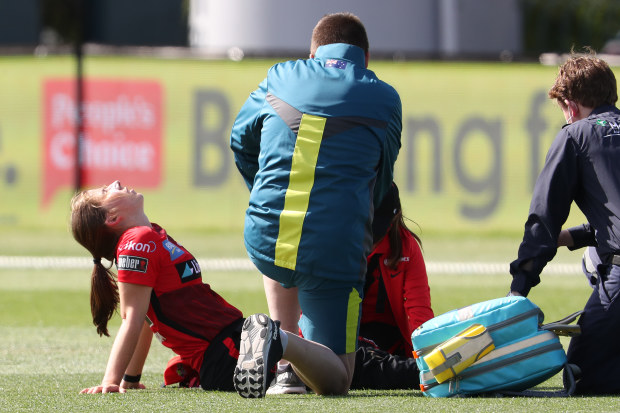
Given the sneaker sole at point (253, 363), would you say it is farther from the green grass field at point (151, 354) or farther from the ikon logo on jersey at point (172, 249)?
the ikon logo on jersey at point (172, 249)

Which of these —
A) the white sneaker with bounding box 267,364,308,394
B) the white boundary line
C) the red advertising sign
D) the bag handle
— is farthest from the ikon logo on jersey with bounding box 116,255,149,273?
the red advertising sign

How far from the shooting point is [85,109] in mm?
13844

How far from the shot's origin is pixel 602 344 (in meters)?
4.80

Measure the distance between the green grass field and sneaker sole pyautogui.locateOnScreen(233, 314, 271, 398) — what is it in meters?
0.07

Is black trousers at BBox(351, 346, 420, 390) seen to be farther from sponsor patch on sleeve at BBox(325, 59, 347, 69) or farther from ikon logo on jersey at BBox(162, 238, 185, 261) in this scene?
sponsor patch on sleeve at BBox(325, 59, 347, 69)

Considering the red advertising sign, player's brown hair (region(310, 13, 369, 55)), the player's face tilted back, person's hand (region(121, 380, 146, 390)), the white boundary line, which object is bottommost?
the white boundary line

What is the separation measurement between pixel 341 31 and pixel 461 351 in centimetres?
149

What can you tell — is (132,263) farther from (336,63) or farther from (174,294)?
(336,63)

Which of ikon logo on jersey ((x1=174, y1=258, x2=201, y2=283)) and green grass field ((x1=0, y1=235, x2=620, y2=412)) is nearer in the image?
green grass field ((x1=0, y1=235, x2=620, y2=412))

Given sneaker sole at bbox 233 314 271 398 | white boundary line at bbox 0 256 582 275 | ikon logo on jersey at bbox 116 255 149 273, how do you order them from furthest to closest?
white boundary line at bbox 0 256 582 275 → ikon logo on jersey at bbox 116 255 149 273 → sneaker sole at bbox 233 314 271 398

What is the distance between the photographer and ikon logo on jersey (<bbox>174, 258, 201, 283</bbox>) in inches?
189

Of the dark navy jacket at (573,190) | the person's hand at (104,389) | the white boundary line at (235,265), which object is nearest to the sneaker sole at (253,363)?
the person's hand at (104,389)

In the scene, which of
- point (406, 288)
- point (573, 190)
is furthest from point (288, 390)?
point (573, 190)

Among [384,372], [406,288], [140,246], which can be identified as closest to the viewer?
[140,246]
